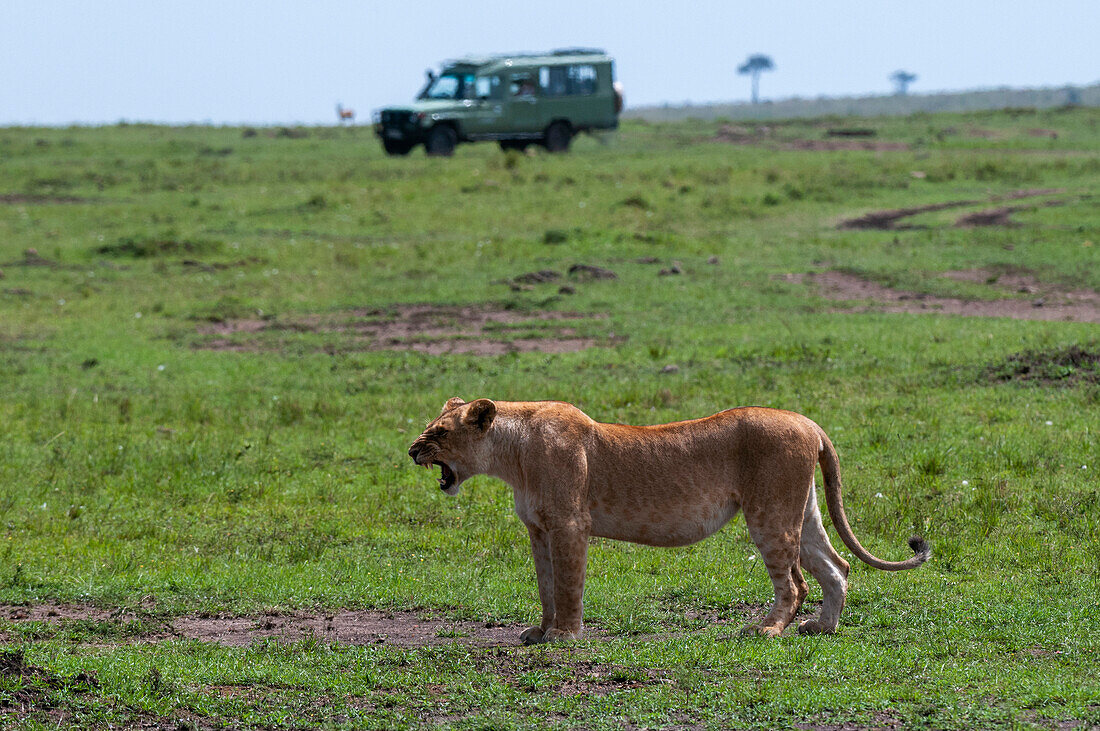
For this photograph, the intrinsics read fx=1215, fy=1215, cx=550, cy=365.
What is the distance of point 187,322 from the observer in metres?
20.1

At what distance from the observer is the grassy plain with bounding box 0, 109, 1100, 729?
618 centimetres

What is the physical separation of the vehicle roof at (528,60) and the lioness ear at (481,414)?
3324cm

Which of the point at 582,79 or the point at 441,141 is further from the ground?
the point at 582,79

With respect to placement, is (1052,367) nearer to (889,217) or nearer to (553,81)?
(889,217)

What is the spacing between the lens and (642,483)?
7043 mm

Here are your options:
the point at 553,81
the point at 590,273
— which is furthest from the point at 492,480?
the point at 553,81

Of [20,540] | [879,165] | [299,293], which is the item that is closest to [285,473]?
[20,540]

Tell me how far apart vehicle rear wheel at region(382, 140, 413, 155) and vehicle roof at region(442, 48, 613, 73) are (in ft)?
9.00

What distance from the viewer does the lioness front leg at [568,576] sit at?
687 cm

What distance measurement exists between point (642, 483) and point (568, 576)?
2.25 feet

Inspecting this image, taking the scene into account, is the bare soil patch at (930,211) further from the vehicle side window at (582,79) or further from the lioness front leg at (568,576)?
the lioness front leg at (568,576)

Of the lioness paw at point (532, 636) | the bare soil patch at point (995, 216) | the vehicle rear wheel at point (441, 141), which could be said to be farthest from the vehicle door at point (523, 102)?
the lioness paw at point (532, 636)

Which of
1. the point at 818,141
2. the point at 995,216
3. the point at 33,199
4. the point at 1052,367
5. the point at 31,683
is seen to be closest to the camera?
the point at 31,683

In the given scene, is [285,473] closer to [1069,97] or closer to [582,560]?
[582,560]
